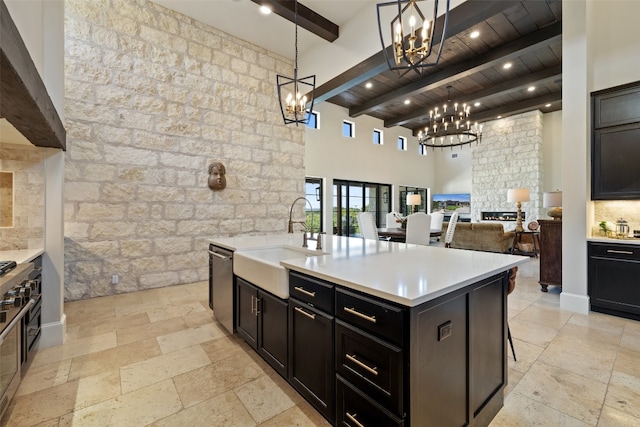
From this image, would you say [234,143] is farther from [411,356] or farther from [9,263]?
[411,356]

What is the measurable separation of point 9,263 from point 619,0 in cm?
612

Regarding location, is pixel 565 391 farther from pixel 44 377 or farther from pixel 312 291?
pixel 44 377

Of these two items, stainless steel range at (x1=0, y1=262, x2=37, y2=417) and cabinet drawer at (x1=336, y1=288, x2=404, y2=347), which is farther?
stainless steel range at (x1=0, y1=262, x2=37, y2=417)

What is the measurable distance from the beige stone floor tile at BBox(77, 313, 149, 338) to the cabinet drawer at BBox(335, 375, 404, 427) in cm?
247

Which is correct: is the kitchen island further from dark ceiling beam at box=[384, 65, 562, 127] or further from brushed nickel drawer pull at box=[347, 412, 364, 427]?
dark ceiling beam at box=[384, 65, 562, 127]

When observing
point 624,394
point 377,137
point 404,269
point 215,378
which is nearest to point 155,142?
point 215,378

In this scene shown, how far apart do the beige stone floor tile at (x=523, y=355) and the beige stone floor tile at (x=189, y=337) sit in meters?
2.51

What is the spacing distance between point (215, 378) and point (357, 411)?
1.18m

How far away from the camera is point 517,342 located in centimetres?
252

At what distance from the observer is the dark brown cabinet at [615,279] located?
9.51 feet

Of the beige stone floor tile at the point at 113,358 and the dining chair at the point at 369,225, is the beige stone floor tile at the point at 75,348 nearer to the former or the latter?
the beige stone floor tile at the point at 113,358

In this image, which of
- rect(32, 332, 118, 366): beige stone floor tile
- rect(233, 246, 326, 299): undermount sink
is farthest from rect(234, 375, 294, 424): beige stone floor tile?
rect(32, 332, 118, 366): beige stone floor tile

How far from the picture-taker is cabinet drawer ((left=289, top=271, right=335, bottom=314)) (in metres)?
1.44

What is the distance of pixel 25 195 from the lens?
2332 mm
